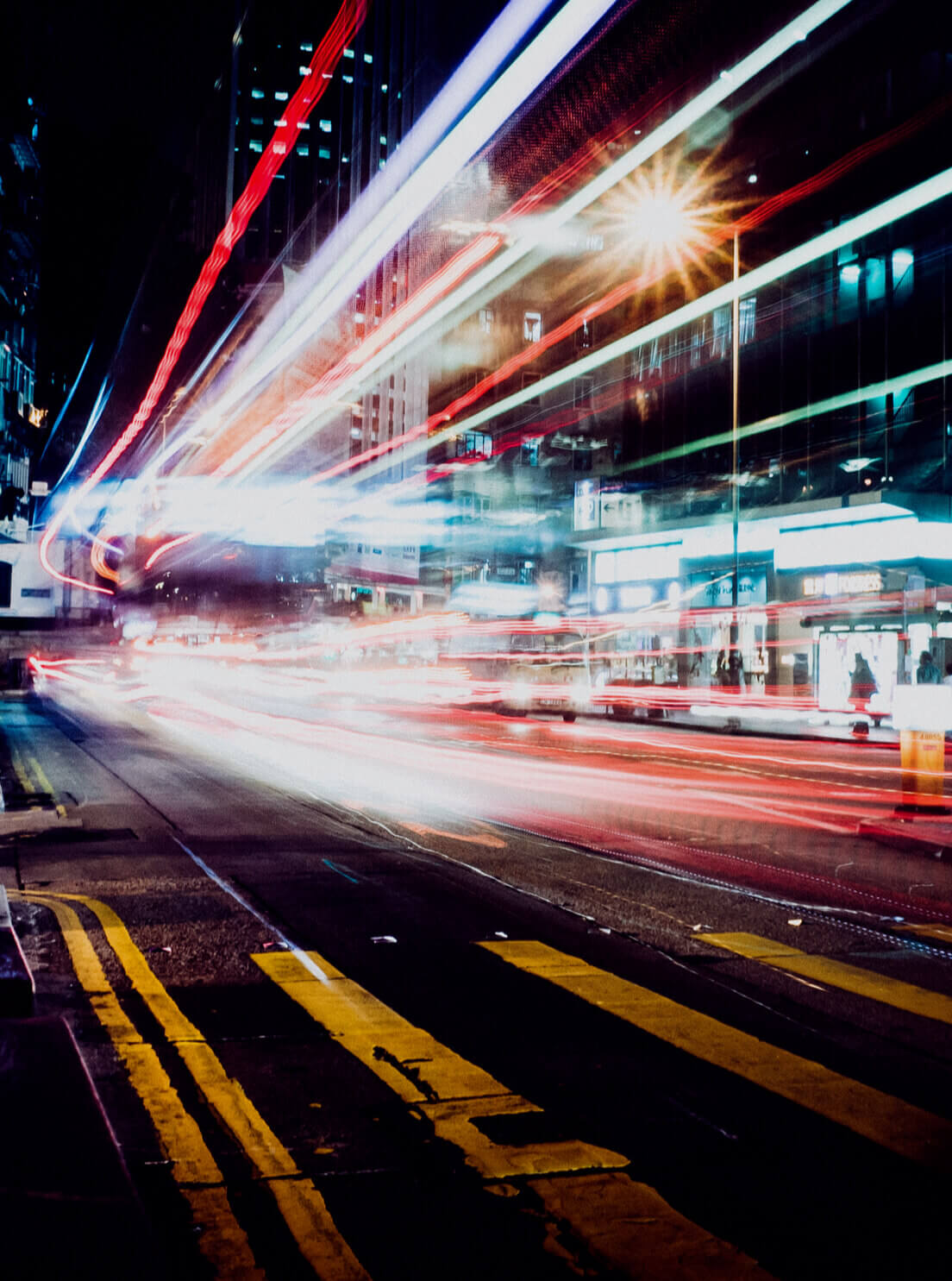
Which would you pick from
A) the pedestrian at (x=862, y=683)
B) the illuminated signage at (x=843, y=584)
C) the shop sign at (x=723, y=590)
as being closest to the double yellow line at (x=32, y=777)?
the pedestrian at (x=862, y=683)

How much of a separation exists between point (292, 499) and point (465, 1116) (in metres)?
57.6

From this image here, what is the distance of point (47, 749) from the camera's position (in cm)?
2044

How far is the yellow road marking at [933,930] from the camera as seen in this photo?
713 cm

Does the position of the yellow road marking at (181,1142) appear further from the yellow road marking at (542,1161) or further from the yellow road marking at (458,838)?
the yellow road marking at (458,838)

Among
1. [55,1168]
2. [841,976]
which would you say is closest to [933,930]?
[841,976]

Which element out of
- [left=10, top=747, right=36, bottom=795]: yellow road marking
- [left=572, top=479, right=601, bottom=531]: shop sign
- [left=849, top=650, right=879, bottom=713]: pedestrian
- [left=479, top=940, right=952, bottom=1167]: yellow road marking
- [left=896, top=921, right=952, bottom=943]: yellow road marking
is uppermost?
[left=572, top=479, right=601, bottom=531]: shop sign

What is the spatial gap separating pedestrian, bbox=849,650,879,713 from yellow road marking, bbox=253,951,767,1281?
1100 inches

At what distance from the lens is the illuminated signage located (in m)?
33.1

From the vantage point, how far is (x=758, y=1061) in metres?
4.73

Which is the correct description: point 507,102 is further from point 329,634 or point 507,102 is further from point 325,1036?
point 329,634

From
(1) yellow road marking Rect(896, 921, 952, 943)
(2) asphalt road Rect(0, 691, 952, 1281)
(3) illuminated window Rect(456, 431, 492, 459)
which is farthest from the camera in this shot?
(3) illuminated window Rect(456, 431, 492, 459)

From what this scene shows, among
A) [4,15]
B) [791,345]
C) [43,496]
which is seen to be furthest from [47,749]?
[43,496]

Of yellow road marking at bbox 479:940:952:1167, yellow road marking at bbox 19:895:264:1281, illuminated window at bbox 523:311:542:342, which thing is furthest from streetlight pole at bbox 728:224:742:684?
illuminated window at bbox 523:311:542:342

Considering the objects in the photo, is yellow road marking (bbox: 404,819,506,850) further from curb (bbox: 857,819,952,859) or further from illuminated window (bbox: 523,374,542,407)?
illuminated window (bbox: 523,374,542,407)
